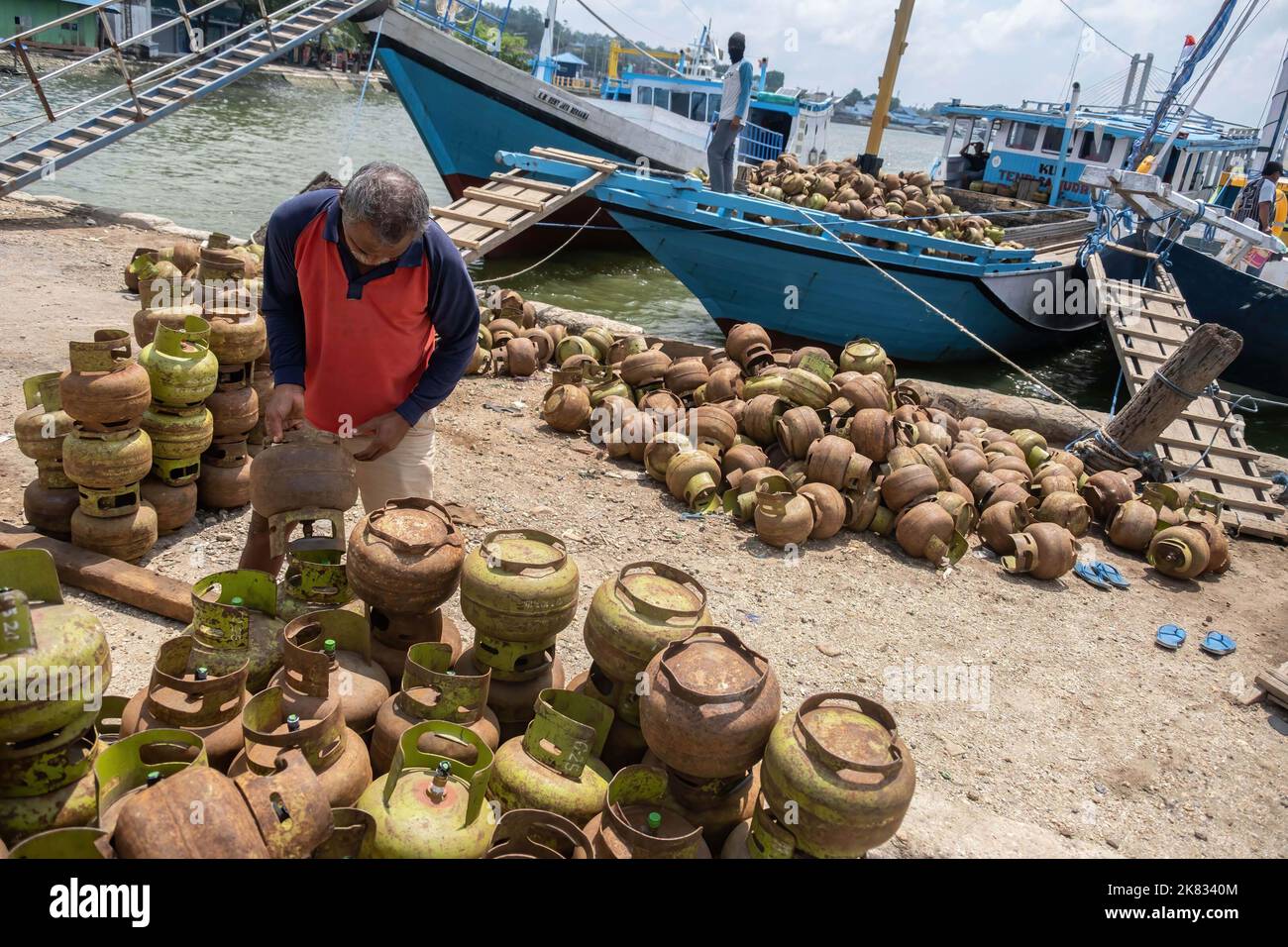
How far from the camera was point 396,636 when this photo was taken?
3072 millimetres

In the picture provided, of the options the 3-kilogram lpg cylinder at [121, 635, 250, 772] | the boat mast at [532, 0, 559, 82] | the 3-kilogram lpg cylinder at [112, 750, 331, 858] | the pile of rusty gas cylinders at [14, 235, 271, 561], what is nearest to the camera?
the 3-kilogram lpg cylinder at [112, 750, 331, 858]

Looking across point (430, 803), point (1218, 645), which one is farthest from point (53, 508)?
point (1218, 645)

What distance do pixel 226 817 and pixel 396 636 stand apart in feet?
3.83

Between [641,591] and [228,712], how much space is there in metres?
1.35

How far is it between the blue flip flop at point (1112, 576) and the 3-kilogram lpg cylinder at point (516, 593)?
178 inches

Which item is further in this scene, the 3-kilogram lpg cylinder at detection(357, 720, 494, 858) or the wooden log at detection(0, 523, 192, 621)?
the wooden log at detection(0, 523, 192, 621)

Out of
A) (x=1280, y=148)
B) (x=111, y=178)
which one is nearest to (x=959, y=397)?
(x=1280, y=148)

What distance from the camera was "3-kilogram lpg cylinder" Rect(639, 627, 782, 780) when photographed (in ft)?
8.25

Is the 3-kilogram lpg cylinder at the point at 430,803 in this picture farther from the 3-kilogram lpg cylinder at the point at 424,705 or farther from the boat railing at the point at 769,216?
the boat railing at the point at 769,216

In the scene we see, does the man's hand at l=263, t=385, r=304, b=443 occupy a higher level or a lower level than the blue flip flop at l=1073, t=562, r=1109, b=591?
higher

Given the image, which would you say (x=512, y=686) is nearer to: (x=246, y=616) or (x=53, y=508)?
(x=246, y=616)

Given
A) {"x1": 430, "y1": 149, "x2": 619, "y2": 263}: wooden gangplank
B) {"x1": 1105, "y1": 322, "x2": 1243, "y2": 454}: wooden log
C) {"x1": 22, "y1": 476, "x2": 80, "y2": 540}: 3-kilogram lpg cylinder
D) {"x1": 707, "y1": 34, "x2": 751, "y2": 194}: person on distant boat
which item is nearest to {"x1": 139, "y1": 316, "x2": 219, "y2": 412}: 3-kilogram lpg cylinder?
{"x1": 22, "y1": 476, "x2": 80, "y2": 540}: 3-kilogram lpg cylinder

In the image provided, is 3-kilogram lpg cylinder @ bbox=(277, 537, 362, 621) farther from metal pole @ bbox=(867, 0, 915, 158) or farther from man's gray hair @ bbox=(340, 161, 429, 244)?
metal pole @ bbox=(867, 0, 915, 158)

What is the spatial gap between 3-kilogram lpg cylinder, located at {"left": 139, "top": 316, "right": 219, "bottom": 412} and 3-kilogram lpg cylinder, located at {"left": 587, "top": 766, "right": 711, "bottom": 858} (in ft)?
9.11
